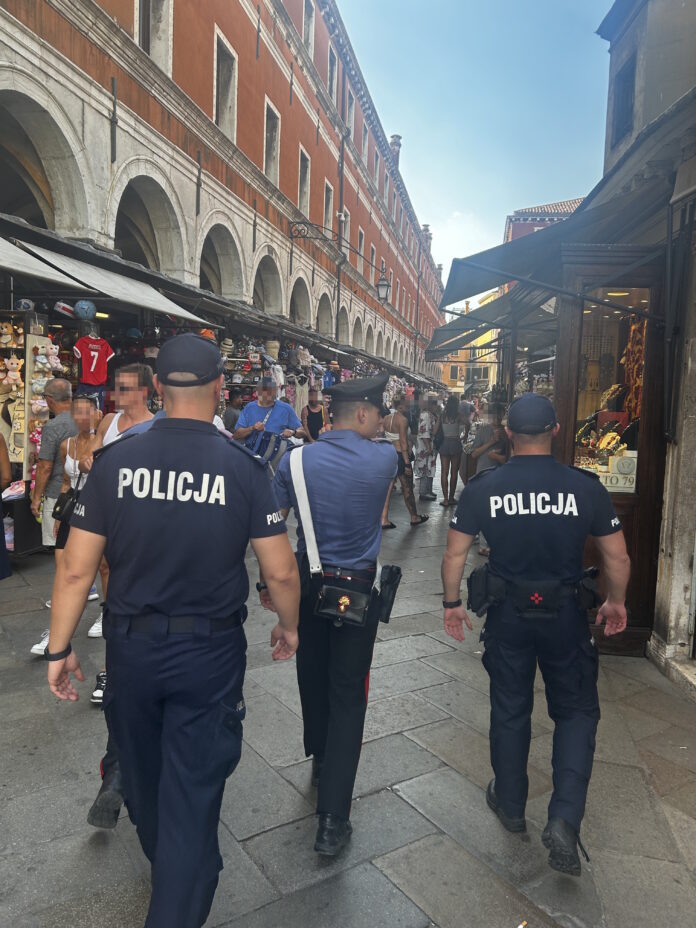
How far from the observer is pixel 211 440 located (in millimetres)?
1975

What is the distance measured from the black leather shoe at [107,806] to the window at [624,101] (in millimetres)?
9728

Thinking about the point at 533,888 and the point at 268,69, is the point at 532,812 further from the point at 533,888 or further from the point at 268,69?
the point at 268,69

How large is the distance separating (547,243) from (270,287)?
1265 centimetres

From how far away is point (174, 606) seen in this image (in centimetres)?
191

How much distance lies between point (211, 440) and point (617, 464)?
12.6 feet

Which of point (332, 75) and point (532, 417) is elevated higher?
point (332, 75)

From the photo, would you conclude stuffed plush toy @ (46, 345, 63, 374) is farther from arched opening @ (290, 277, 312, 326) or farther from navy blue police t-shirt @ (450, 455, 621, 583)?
arched opening @ (290, 277, 312, 326)

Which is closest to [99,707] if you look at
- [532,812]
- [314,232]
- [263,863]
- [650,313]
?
[263,863]

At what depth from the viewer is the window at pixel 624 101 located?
29.8ft

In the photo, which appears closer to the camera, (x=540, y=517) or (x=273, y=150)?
(x=540, y=517)

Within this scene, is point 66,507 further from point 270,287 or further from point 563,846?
point 270,287

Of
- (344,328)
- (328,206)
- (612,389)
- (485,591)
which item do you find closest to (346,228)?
(328,206)

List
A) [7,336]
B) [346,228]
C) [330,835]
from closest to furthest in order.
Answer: [330,835] < [7,336] < [346,228]

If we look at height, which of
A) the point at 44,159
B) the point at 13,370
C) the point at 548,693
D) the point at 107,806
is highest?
the point at 44,159
